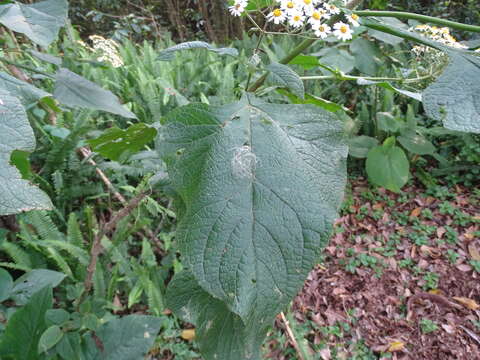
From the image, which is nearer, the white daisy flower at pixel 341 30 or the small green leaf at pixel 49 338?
the white daisy flower at pixel 341 30

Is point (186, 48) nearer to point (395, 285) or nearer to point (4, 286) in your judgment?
point (4, 286)

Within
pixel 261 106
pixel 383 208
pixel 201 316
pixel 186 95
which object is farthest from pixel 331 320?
pixel 186 95

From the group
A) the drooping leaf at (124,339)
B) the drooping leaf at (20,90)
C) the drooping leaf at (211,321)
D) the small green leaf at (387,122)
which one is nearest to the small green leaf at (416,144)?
the small green leaf at (387,122)

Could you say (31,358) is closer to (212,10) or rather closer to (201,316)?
(201,316)

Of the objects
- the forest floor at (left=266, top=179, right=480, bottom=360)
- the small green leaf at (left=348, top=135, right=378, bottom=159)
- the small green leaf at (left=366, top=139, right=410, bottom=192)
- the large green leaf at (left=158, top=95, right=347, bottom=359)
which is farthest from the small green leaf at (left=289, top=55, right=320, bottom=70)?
the small green leaf at (left=348, top=135, right=378, bottom=159)

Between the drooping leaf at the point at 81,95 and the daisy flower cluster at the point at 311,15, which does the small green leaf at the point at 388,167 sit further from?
the drooping leaf at the point at 81,95

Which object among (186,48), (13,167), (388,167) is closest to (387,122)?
(388,167)

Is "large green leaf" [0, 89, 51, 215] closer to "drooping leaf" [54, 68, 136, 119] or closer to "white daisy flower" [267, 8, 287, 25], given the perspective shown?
"drooping leaf" [54, 68, 136, 119]
